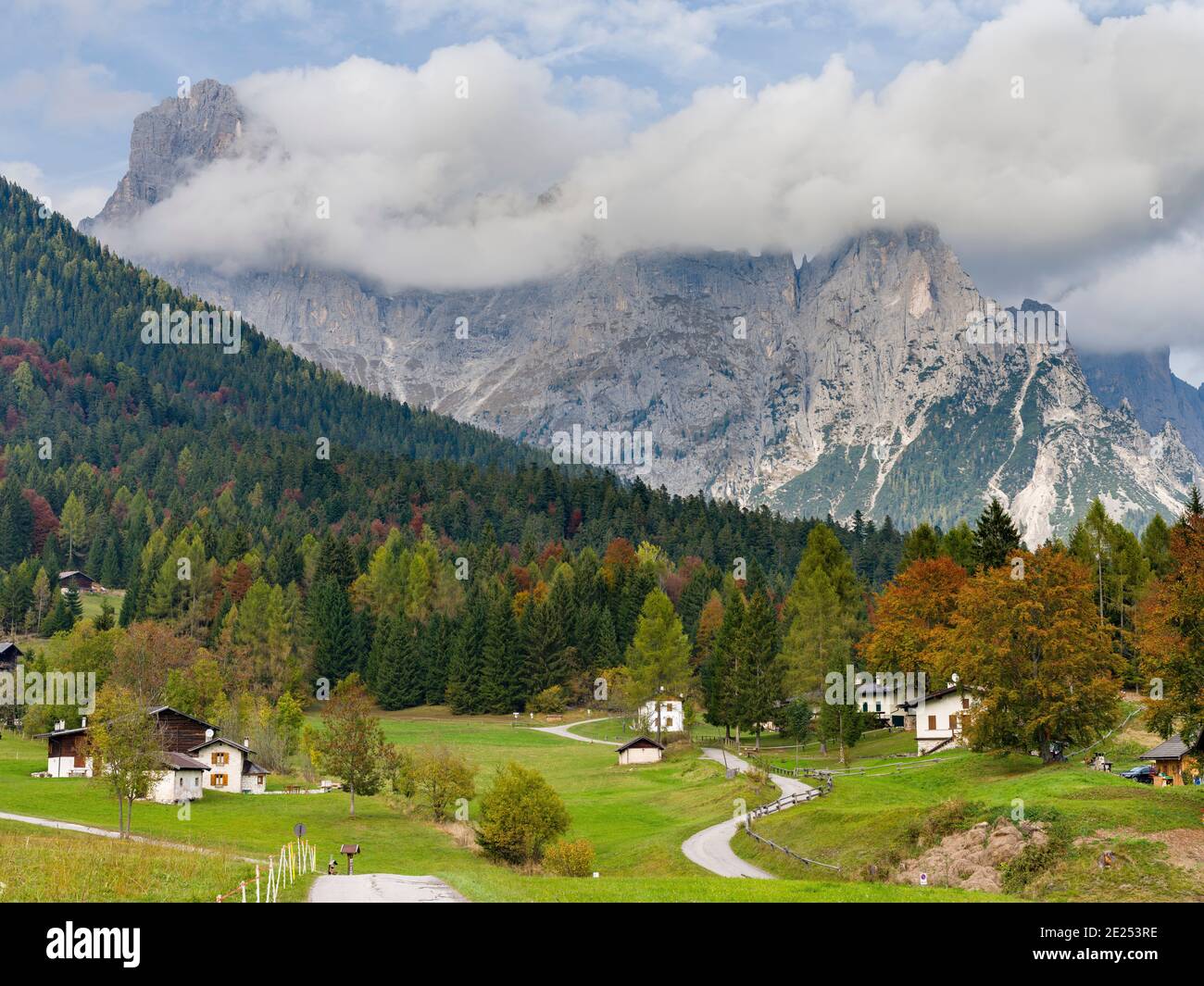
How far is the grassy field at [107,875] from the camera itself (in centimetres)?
2634

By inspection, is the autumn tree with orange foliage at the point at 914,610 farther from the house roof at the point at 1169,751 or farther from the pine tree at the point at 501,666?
the pine tree at the point at 501,666

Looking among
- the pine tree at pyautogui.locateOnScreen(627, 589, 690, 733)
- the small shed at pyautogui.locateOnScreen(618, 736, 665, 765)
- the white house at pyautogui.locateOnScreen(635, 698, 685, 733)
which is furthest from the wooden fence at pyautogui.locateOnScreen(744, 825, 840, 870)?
the pine tree at pyautogui.locateOnScreen(627, 589, 690, 733)

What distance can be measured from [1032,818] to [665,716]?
7268cm

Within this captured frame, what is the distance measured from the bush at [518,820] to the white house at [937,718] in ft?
130

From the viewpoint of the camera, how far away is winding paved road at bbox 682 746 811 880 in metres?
53.6

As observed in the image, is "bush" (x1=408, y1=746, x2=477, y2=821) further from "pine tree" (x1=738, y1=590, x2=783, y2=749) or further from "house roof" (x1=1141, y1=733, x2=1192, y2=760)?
"house roof" (x1=1141, y1=733, x2=1192, y2=760)

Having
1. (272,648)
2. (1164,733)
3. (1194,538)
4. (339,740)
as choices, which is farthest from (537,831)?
(272,648)

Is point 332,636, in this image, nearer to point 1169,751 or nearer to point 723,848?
point 723,848

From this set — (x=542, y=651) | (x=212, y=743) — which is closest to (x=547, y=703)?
(x=542, y=651)

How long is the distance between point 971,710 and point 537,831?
28.3 meters

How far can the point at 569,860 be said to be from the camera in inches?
2172

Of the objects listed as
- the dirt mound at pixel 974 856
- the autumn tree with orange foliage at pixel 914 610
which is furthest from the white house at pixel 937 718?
the dirt mound at pixel 974 856

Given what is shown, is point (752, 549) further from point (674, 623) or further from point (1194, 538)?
point (1194, 538)

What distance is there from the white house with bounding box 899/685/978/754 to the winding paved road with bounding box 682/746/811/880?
13903 mm
